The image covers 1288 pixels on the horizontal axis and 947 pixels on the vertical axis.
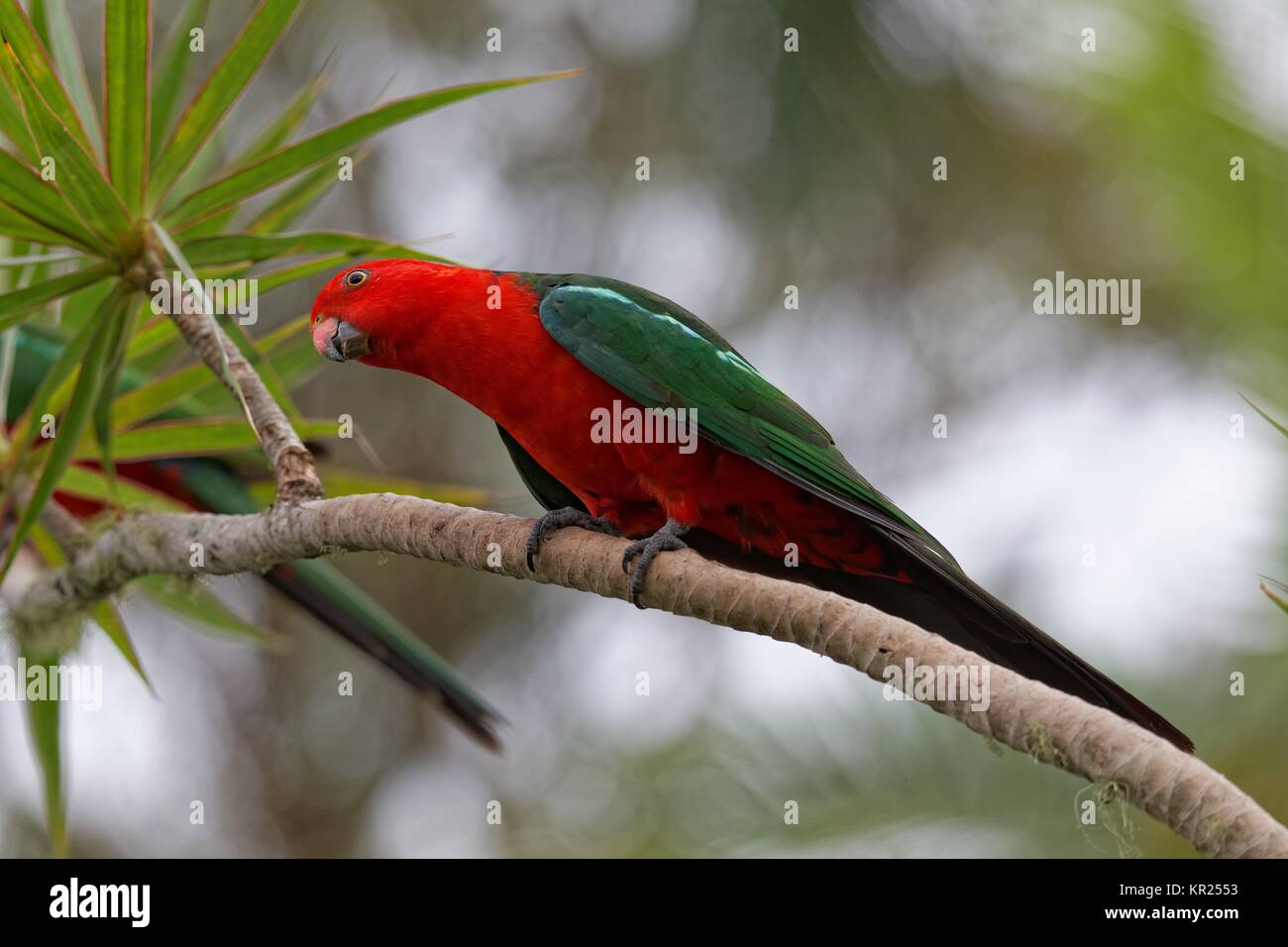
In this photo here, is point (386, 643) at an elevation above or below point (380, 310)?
below

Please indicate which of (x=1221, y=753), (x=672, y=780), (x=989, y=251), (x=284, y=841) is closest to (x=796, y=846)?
(x=672, y=780)

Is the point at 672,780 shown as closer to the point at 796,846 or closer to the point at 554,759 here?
the point at 796,846

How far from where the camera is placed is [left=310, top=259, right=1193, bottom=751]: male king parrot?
110 inches

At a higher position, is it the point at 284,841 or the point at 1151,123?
the point at 1151,123

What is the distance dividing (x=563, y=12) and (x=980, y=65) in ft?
9.44

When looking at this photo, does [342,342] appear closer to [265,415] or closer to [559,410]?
[265,415]

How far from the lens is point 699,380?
2932mm

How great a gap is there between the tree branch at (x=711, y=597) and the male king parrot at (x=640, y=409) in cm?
25

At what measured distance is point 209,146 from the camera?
13.6ft

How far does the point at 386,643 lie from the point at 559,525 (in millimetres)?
1252
